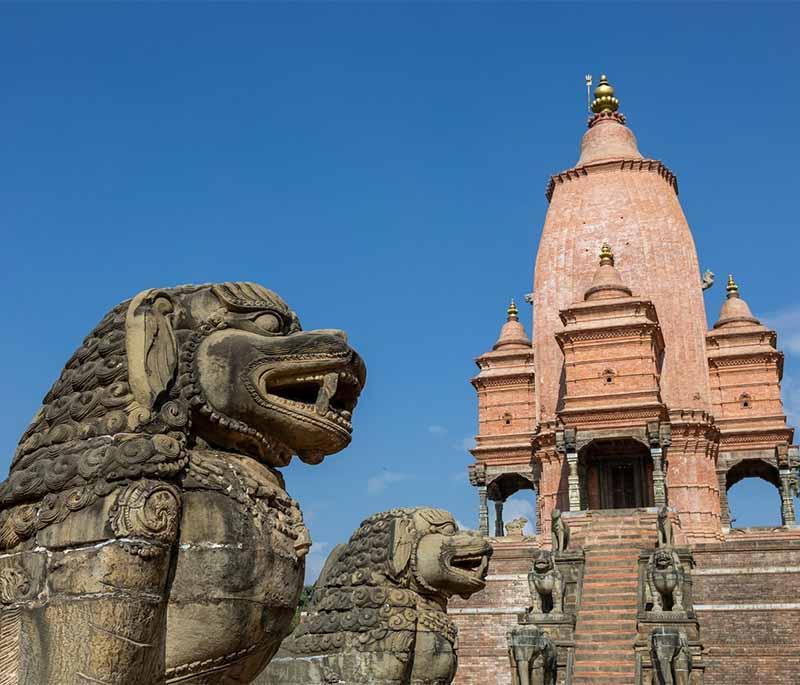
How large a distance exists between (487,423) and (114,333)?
107ft

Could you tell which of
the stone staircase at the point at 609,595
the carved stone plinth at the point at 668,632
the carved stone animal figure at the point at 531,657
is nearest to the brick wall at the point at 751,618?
the stone staircase at the point at 609,595

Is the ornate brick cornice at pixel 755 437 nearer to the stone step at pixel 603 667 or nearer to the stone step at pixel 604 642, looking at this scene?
the stone step at pixel 604 642

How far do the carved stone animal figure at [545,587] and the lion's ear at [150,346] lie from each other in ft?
54.3

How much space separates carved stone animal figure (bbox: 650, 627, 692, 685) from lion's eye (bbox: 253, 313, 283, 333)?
1383 cm

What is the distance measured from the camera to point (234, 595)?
3.79 meters

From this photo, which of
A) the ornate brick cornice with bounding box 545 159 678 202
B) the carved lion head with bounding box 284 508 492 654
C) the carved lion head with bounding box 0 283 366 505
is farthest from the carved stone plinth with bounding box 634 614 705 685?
the ornate brick cornice with bounding box 545 159 678 202

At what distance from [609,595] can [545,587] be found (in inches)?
98.6

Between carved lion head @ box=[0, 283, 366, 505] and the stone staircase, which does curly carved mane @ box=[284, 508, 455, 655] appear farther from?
the stone staircase

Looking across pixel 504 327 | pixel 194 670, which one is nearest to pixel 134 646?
pixel 194 670

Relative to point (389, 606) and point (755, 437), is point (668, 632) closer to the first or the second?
point (389, 606)

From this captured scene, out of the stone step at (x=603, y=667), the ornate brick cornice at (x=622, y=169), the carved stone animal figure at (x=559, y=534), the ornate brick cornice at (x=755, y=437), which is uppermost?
the ornate brick cornice at (x=622, y=169)

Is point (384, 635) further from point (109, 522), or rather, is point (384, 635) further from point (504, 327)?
point (504, 327)

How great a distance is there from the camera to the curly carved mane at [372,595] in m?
6.51

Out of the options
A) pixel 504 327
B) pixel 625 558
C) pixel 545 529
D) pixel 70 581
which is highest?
pixel 504 327
